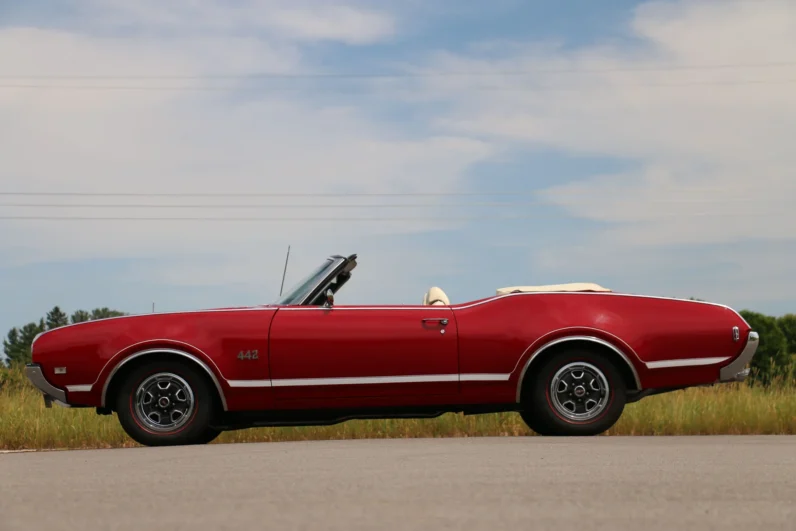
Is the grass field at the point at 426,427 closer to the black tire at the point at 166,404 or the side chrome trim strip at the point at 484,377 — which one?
the black tire at the point at 166,404

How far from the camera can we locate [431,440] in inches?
362

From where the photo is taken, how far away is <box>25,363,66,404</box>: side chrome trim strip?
9.29 m

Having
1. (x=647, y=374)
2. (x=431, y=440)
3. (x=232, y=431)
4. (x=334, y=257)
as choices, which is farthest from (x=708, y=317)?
(x=232, y=431)

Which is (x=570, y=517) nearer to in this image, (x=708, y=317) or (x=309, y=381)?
(x=309, y=381)

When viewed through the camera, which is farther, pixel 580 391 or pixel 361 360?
pixel 580 391

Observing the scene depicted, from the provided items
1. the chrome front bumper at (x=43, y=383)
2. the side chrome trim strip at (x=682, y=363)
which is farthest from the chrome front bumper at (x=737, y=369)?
the chrome front bumper at (x=43, y=383)

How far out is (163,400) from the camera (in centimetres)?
920

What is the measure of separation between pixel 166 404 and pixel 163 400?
4 cm

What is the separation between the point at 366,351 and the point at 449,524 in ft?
14.5

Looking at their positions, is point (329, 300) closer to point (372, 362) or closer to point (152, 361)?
point (372, 362)

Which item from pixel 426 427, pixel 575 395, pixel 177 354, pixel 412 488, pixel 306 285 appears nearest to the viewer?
pixel 412 488

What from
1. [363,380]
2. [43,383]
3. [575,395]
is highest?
[43,383]

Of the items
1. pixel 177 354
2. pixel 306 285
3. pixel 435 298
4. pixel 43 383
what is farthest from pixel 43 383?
pixel 435 298

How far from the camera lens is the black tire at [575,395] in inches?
367
